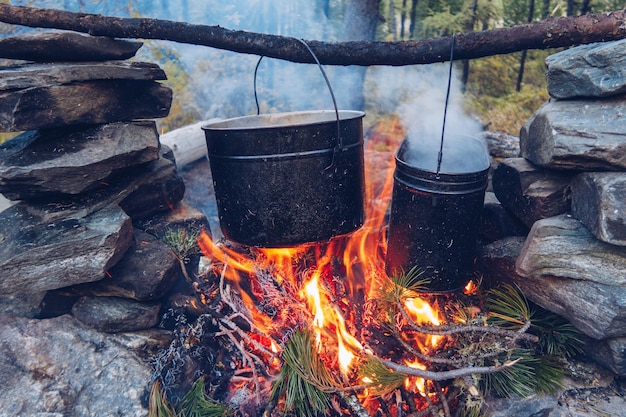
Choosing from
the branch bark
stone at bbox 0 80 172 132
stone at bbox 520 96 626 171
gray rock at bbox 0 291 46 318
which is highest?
the branch bark

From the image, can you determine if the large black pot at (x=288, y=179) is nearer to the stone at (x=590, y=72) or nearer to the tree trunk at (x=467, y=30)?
the stone at (x=590, y=72)

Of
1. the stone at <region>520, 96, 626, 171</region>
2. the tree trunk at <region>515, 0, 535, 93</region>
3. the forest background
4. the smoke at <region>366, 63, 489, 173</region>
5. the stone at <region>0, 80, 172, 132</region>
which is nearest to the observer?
the stone at <region>520, 96, 626, 171</region>

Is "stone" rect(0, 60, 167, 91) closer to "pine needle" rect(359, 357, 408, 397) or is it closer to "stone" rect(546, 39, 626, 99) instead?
"pine needle" rect(359, 357, 408, 397)

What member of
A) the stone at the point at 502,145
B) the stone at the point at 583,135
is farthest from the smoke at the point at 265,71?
the stone at the point at 583,135

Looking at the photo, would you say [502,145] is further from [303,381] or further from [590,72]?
[303,381]

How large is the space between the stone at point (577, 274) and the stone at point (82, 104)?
9.01 ft

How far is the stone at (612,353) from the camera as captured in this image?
231 centimetres

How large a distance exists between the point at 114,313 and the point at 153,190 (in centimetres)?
100

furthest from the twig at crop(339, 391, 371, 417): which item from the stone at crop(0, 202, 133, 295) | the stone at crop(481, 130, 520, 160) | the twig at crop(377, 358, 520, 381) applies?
the stone at crop(481, 130, 520, 160)

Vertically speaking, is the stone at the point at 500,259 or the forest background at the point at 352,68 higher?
the forest background at the point at 352,68

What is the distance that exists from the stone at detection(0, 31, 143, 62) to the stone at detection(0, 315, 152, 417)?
170 cm

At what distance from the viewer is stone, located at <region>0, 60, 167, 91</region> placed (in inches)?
95.6

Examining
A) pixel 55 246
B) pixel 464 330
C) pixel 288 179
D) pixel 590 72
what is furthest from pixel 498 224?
pixel 55 246

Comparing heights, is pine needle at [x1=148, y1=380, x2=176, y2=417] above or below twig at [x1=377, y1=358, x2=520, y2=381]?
below
